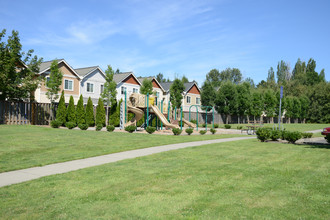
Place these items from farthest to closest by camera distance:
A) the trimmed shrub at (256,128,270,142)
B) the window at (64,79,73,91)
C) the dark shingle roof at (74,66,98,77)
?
1. the dark shingle roof at (74,66,98,77)
2. the window at (64,79,73,91)
3. the trimmed shrub at (256,128,270,142)

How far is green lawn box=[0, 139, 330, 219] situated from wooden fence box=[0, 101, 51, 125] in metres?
22.4

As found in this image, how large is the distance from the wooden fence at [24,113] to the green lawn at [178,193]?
2238 centimetres

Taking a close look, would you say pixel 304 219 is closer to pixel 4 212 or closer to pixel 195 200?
pixel 195 200

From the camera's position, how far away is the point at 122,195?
17.6 feet

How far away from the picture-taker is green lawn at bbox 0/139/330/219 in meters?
4.47

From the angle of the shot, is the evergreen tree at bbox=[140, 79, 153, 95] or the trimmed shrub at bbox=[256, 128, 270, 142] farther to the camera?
the evergreen tree at bbox=[140, 79, 153, 95]

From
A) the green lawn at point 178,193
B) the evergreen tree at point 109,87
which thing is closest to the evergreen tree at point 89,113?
the evergreen tree at point 109,87

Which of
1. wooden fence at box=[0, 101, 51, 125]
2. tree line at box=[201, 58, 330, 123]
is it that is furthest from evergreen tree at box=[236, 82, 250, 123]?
wooden fence at box=[0, 101, 51, 125]

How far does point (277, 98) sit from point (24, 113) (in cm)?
5339

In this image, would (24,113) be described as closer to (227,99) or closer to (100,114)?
(100,114)

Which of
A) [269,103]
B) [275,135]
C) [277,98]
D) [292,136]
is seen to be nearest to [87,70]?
[275,135]

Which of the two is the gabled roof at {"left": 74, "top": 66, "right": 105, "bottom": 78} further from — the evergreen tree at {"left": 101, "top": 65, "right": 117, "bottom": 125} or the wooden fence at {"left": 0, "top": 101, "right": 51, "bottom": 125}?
the wooden fence at {"left": 0, "top": 101, "right": 51, "bottom": 125}

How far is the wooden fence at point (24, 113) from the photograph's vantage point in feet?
85.9

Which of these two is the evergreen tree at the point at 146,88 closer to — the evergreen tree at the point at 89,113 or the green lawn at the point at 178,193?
the evergreen tree at the point at 89,113
